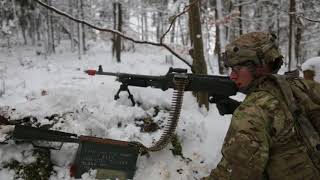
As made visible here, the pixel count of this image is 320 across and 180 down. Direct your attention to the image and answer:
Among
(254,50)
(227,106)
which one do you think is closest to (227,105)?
(227,106)

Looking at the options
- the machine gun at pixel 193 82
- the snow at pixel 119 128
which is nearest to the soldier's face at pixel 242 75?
the machine gun at pixel 193 82

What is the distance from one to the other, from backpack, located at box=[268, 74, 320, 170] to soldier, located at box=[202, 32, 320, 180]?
31 mm

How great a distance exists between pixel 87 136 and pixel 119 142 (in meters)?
0.39

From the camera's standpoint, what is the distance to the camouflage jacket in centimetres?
247

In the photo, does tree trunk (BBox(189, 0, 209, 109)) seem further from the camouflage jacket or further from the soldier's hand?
the camouflage jacket

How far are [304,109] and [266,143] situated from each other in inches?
20.0

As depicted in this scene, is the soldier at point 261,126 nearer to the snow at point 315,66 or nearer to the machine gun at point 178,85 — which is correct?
the machine gun at point 178,85

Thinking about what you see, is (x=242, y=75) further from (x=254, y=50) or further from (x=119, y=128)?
(x=119, y=128)

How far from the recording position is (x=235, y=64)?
108 inches

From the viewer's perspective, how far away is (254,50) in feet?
8.74

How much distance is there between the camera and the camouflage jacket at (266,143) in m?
2.47

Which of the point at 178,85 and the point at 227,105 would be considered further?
the point at 178,85

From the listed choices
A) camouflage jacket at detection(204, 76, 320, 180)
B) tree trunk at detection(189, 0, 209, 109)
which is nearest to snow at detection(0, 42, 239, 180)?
tree trunk at detection(189, 0, 209, 109)

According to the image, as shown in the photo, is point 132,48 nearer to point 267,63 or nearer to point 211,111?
point 211,111
